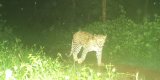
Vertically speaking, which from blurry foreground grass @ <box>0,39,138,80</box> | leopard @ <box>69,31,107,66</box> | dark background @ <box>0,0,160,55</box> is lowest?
blurry foreground grass @ <box>0,39,138,80</box>

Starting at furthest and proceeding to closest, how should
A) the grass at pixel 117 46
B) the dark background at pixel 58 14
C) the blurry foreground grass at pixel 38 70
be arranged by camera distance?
the dark background at pixel 58 14
the grass at pixel 117 46
the blurry foreground grass at pixel 38 70

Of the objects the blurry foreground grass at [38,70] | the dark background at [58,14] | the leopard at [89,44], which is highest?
the dark background at [58,14]

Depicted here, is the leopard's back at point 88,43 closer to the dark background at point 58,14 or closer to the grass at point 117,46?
the grass at point 117,46

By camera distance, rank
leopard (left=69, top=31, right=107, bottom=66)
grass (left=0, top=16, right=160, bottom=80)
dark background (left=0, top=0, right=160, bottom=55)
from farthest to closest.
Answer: dark background (left=0, top=0, right=160, bottom=55)
leopard (left=69, top=31, right=107, bottom=66)
grass (left=0, top=16, right=160, bottom=80)

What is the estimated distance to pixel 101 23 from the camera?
936 inches

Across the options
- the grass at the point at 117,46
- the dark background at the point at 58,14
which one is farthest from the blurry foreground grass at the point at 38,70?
the dark background at the point at 58,14

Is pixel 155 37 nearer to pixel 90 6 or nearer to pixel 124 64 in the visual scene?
pixel 124 64

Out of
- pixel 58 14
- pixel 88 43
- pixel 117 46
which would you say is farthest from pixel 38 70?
pixel 58 14

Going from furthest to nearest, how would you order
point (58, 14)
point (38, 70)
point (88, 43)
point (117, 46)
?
1. point (58, 14)
2. point (117, 46)
3. point (88, 43)
4. point (38, 70)

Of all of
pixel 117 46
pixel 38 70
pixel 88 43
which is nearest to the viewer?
pixel 38 70

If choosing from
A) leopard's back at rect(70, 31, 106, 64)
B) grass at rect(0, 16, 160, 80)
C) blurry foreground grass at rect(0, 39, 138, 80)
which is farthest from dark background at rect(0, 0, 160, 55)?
blurry foreground grass at rect(0, 39, 138, 80)

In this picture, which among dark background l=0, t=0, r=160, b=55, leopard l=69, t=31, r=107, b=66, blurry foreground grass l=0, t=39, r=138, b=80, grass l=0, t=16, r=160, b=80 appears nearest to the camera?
blurry foreground grass l=0, t=39, r=138, b=80

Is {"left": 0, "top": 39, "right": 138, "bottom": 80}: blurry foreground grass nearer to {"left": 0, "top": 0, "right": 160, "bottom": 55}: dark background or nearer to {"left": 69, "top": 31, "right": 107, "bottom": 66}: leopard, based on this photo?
{"left": 69, "top": 31, "right": 107, "bottom": 66}: leopard

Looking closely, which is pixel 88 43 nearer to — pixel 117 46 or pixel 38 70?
pixel 117 46
